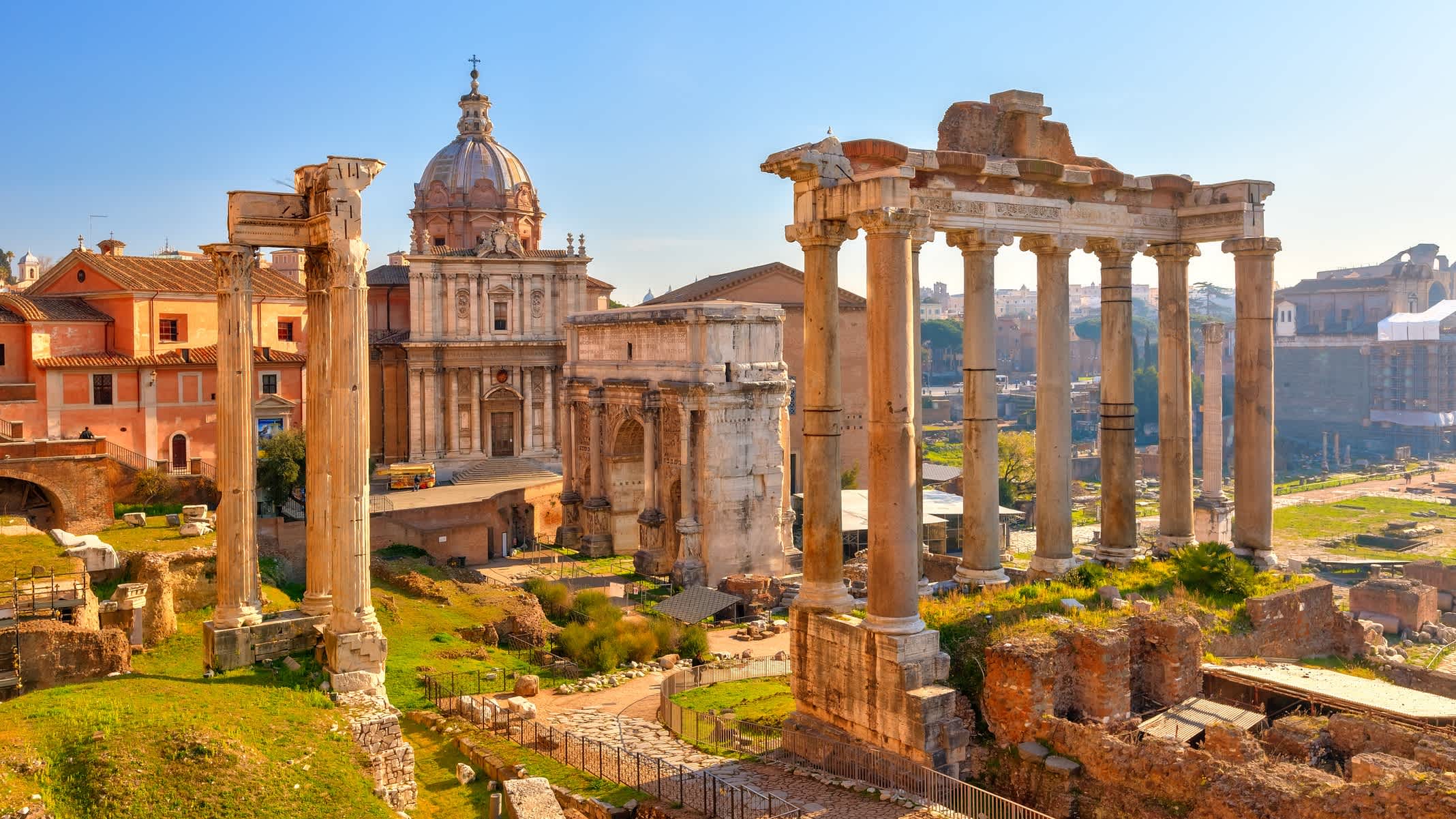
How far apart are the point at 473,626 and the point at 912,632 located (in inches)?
546

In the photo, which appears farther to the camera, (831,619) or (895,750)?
(831,619)

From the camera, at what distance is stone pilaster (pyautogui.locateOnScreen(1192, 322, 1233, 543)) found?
3725cm

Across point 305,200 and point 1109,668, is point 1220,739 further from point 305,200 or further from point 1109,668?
point 305,200

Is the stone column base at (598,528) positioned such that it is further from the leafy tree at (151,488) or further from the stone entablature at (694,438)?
the leafy tree at (151,488)

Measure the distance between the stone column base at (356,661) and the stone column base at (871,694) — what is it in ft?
17.9

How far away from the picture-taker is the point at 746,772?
14.5 m

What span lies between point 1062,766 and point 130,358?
31.3 metres

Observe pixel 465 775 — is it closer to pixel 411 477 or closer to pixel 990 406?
pixel 990 406

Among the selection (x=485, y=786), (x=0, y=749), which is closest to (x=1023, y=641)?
(x=485, y=786)

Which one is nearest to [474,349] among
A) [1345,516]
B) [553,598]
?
[553,598]

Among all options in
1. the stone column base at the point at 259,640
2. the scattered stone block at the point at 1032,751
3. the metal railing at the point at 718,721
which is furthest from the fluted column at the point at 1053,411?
the stone column base at the point at 259,640

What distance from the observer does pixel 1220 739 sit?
12.5 m

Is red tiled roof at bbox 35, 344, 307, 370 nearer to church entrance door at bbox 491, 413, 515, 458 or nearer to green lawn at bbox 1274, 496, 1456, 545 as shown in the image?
church entrance door at bbox 491, 413, 515, 458

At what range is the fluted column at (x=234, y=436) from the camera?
53.4 ft
